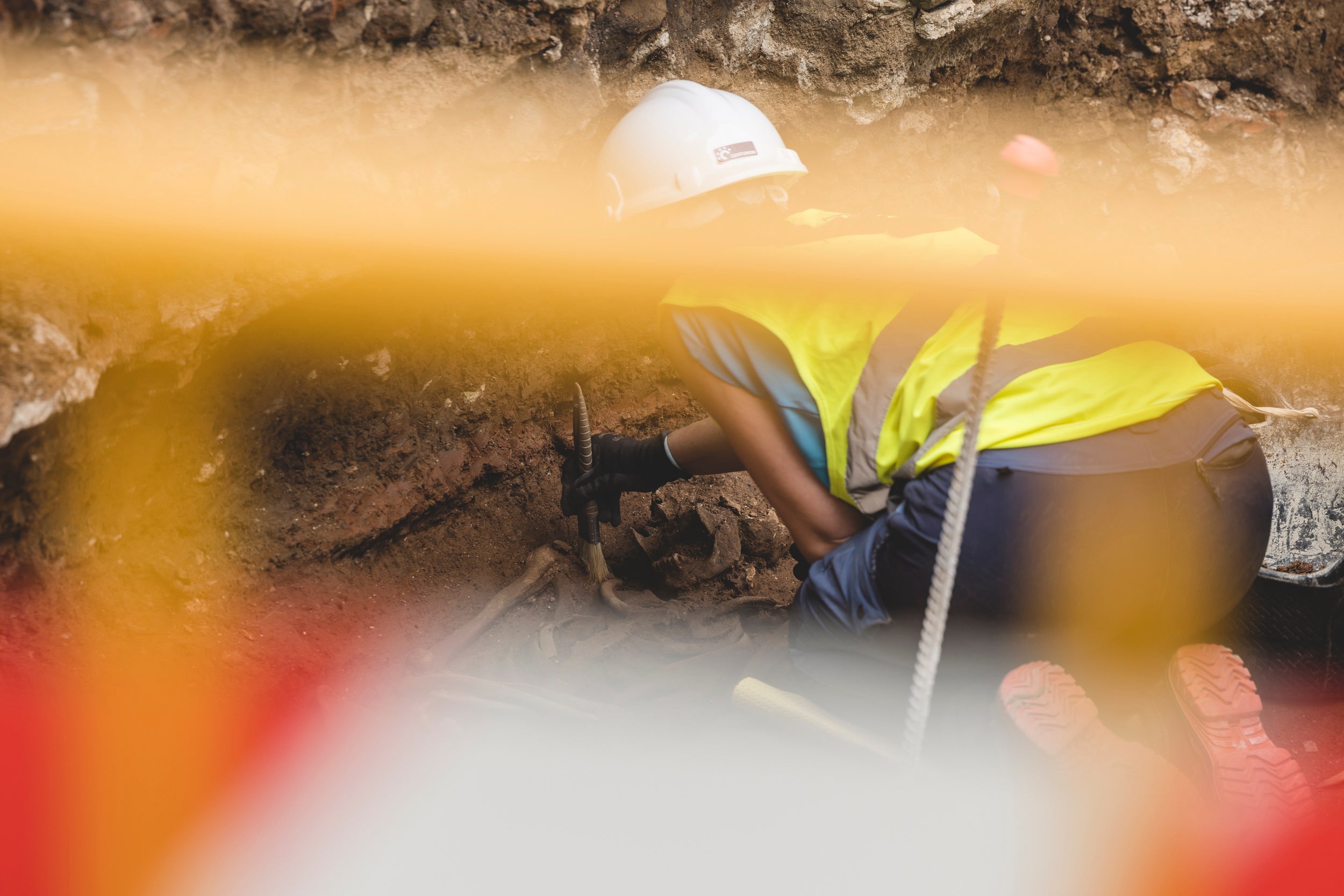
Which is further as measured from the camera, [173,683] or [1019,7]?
[1019,7]

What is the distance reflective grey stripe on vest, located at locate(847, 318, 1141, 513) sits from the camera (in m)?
1.40

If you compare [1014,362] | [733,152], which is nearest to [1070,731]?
[1014,362]

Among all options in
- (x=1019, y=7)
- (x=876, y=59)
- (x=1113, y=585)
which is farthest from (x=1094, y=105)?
(x=1113, y=585)

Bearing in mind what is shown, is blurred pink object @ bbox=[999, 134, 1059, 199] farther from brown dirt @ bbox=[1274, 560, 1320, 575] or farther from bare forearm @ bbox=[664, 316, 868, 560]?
brown dirt @ bbox=[1274, 560, 1320, 575]

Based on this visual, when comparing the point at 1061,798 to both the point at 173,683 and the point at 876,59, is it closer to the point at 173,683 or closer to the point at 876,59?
Result: the point at 173,683

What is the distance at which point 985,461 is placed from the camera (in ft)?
4.58

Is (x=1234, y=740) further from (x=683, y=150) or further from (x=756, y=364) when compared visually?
(x=683, y=150)

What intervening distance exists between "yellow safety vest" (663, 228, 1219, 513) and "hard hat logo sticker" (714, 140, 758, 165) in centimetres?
36

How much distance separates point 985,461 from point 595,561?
1.34 metres

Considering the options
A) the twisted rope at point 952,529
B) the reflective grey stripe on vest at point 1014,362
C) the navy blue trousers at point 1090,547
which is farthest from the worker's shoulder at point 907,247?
the navy blue trousers at point 1090,547

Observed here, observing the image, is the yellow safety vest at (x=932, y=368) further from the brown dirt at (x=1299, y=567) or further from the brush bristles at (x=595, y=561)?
the brown dirt at (x=1299, y=567)

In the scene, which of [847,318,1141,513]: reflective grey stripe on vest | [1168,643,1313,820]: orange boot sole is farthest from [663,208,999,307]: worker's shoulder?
[1168,643,1313,820]: orange boot sole

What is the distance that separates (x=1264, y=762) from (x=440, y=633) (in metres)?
1.76

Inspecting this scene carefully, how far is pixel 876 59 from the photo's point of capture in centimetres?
244
